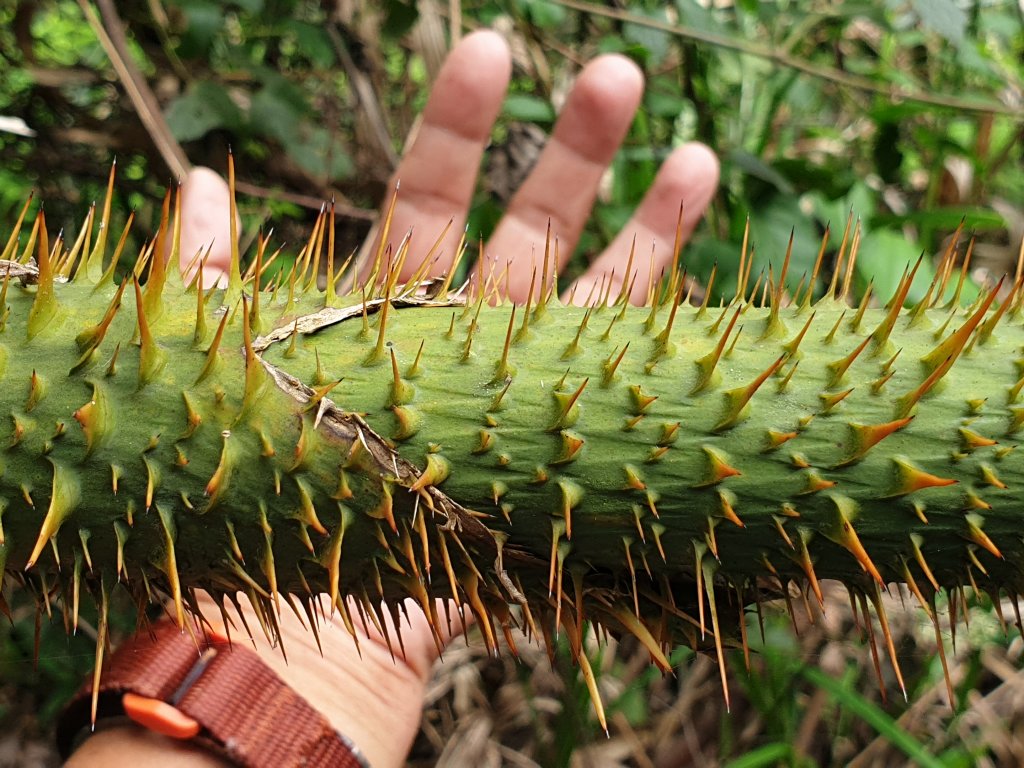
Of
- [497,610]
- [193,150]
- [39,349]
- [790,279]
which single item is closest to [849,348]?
[497,610]

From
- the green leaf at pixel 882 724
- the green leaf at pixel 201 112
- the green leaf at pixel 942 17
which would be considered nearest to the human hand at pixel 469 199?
the green leaf at pixel 201 112

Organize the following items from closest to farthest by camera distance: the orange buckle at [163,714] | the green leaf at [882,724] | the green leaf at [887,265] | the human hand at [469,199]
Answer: the orange buckle at [163,714] → the green leaf at [882,724] → the human hand at [469,199] → the green leaf at [887,265]

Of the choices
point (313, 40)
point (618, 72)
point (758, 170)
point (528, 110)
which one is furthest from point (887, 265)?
point (313, 40)

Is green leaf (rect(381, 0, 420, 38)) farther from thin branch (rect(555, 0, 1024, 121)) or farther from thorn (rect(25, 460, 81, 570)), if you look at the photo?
thorn (rect(25, 460, 81, 570))

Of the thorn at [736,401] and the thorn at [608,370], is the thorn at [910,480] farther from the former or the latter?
the thorn at [608,370]

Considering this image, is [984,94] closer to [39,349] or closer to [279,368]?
[279,368]

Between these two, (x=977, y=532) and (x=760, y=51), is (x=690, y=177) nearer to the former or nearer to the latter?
(x=760, y=51)
